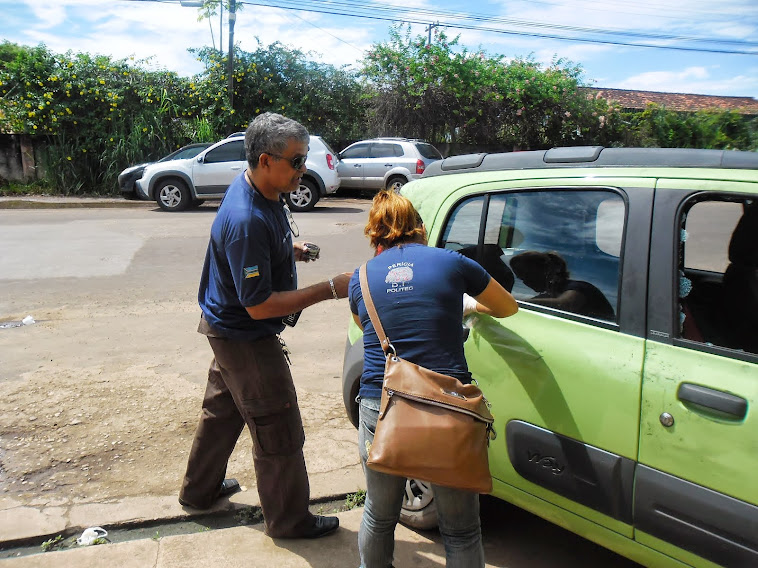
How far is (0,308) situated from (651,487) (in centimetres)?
671

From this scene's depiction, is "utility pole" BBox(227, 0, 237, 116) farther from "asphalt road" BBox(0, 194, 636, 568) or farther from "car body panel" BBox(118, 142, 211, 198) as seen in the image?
"asphalt road" BBox(0, 194, 636, 568)

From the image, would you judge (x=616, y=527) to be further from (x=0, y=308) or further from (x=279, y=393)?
(x=0, y=308)

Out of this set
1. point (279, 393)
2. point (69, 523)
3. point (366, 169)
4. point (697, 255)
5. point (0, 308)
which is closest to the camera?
point (697, 255)

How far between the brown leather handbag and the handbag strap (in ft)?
0.29

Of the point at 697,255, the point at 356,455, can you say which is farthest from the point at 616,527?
the point at 356,455

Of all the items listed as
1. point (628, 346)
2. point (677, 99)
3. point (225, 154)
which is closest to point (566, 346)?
point (628, 346)

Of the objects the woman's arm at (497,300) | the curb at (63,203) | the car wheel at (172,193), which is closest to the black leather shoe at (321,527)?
the woman's arm at (497,300)

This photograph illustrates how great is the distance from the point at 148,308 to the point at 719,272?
5643 millimetres

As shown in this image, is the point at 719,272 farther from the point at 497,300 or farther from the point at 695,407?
the point at 497,300

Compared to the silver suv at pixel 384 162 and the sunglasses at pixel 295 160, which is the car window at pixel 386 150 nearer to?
the silver suv at pixel 384 162

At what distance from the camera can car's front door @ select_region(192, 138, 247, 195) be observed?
14.0 meters

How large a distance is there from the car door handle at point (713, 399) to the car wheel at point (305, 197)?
12552 mm

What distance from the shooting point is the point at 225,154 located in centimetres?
1410

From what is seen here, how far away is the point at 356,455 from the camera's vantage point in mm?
3850
